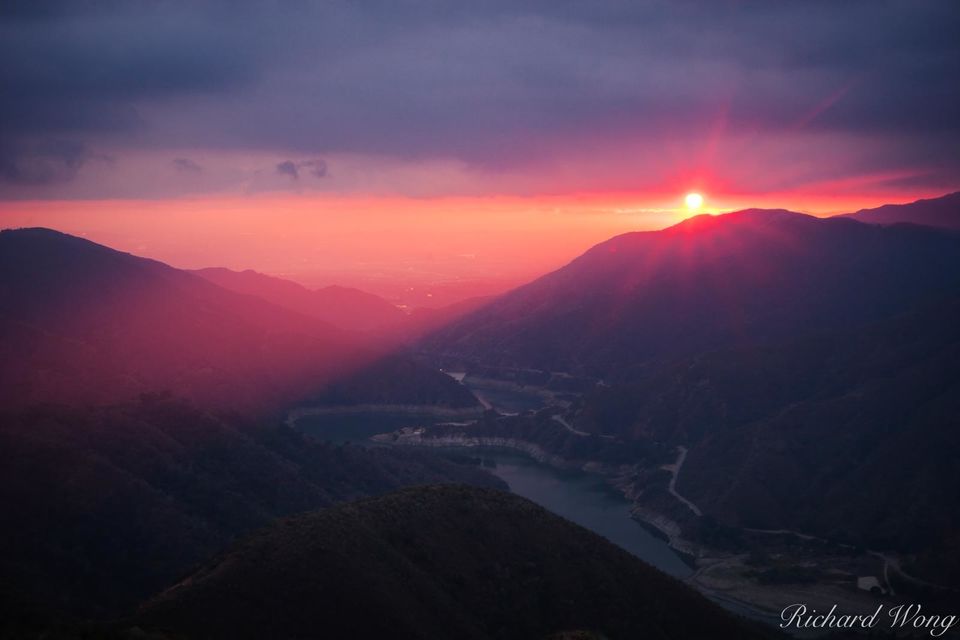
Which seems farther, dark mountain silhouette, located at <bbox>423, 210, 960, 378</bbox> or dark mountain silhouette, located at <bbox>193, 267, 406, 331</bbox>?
dark mountain silhouette, located at <bbox>193, 267, 406, 331</bbox>

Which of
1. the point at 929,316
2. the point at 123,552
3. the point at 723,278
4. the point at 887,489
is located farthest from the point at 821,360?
the point at 123,552

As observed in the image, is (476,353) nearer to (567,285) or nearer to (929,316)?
(567,285)

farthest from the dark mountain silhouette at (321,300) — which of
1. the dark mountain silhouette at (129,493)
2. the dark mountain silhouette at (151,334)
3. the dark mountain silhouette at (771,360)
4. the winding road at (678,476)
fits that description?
the dark mountain silhouette at (129,493)
